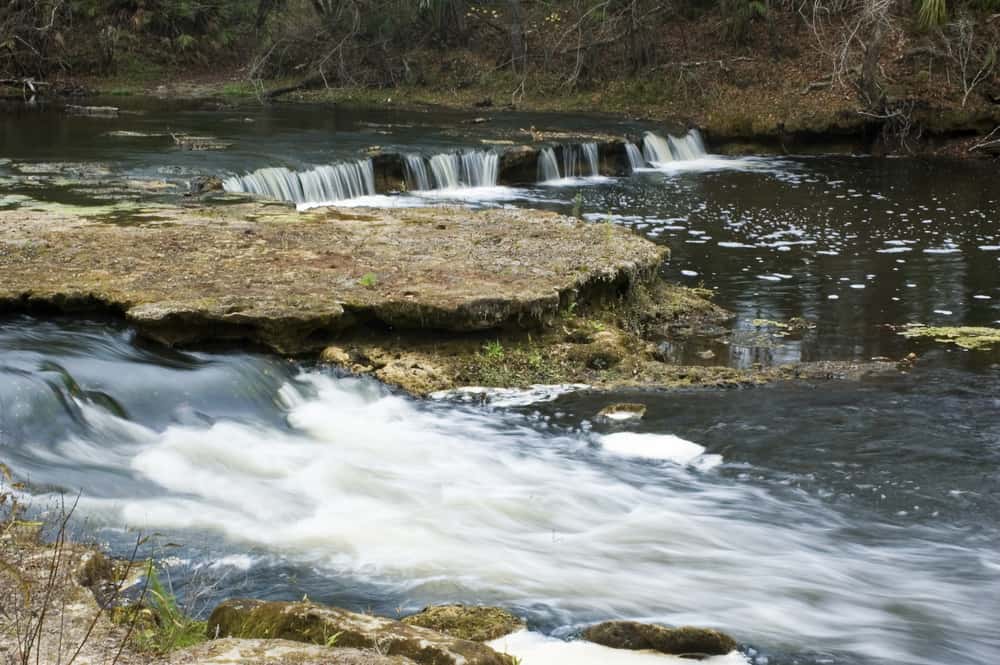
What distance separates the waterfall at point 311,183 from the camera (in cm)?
1681

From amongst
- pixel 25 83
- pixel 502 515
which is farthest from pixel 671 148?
pixel 502 515

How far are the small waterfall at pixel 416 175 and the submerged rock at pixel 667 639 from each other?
1523cm

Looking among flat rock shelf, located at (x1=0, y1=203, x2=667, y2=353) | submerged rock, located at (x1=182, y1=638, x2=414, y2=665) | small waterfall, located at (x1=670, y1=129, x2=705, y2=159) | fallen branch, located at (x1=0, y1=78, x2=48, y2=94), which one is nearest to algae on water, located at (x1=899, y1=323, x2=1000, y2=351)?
flat rock shelf, located at (x1=0, y1=203, x2=667, y2=353)

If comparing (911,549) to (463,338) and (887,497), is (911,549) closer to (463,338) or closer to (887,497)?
(887,497)

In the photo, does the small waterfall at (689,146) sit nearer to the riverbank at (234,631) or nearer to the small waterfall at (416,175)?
the small waterfall at (416,175)

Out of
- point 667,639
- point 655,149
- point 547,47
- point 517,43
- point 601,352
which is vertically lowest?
point 667,639

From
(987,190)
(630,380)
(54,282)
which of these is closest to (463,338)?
(630,380)

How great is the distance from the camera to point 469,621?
5.02 meters

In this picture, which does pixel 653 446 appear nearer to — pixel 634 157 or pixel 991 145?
pixel 634 157

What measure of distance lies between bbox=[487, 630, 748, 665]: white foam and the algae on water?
20.9 ft

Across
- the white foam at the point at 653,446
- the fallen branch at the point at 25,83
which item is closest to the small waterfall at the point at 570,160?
the white foam at the point at 653,446

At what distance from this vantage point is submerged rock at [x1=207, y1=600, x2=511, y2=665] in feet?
13.8

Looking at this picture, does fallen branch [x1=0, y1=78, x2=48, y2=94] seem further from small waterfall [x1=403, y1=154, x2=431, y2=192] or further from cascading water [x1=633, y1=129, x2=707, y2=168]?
cascading water [x1=633, y1=129, x2=707, y2=168]

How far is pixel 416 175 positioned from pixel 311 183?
2.43 meters
